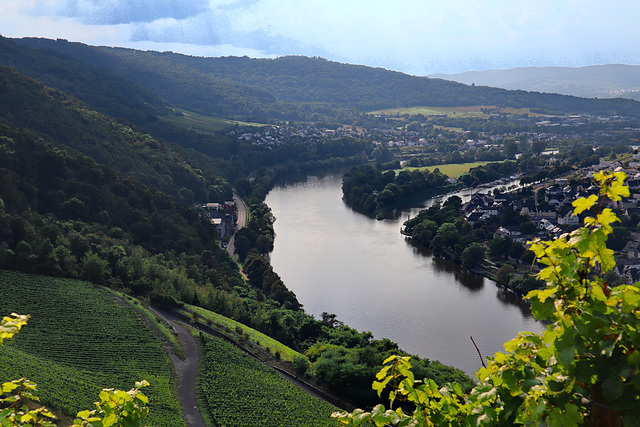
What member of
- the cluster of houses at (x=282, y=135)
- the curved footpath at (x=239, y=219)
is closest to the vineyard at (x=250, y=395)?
the curved footpath at (x=239, y=219)

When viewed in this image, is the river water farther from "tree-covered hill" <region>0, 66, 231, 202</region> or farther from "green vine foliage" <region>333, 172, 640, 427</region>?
"green vine foliage" <region>333, 172, 640, 427</region>

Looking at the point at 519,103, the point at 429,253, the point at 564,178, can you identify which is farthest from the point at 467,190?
the point at 519,103

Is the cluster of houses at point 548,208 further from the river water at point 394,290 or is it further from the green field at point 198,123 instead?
the green field at point 198,123

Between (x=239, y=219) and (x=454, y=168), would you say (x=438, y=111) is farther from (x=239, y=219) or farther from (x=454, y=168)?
(x=239, y=219)

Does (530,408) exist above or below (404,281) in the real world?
above

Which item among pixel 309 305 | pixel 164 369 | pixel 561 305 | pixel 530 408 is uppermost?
pixel 561 305

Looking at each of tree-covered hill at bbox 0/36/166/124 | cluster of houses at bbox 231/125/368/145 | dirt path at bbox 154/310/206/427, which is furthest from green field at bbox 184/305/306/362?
cluster of houses at bbox 231/125/368/145

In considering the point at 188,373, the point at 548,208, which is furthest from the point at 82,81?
the point at 188,373

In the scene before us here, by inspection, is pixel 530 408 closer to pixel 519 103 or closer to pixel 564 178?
pixel 564 178
